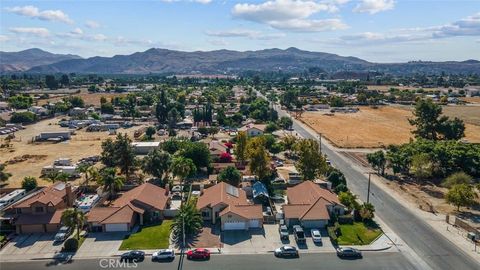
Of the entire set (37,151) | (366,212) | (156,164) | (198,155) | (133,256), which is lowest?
(37,151)

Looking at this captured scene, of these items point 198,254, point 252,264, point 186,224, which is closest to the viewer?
point 252,264

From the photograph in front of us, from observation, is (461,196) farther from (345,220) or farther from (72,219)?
(72,219)

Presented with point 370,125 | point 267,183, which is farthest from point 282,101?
point 267,183

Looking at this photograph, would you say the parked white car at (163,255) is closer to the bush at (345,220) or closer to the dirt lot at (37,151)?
the bush at (345,220)

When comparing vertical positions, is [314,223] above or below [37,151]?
above

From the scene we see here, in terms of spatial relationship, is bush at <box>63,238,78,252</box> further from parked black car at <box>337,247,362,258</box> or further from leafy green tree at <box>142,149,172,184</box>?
parked black car at <box>337,247,362,258</box>

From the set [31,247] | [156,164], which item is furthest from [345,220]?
[31,247]

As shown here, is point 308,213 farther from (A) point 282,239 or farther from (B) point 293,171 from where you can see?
(B) point 293,171

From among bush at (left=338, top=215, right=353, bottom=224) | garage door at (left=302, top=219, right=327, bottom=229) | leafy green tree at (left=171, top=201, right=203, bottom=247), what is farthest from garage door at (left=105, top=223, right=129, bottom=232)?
bush at (left=338, top=215, right=353, bottom=224)
